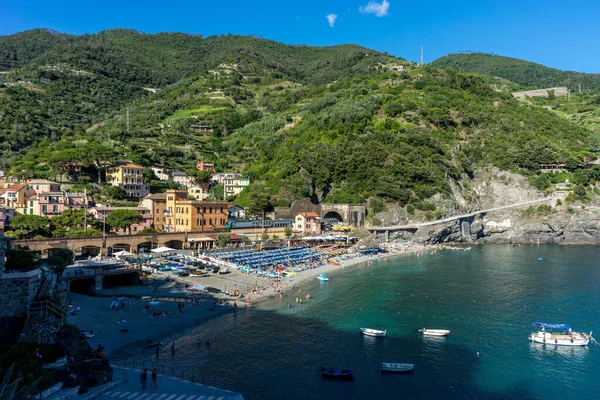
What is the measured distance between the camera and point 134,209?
68.2m

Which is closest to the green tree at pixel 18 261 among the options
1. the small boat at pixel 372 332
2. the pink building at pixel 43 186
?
the small boat at pixel 372 332

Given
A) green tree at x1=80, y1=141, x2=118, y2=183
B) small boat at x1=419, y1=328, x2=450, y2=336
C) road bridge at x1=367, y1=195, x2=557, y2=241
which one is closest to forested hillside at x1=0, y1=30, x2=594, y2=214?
green tree at x1=80, y1=141, x2=118, y2=183

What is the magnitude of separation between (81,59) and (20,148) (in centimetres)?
10850

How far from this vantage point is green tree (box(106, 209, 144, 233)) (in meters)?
63.0

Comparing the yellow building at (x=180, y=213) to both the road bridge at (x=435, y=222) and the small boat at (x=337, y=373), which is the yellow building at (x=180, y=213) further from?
the small boat at (x=337, y=373)

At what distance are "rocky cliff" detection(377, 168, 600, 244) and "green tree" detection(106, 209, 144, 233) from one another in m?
45.8

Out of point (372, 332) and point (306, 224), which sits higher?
point (306, 224)

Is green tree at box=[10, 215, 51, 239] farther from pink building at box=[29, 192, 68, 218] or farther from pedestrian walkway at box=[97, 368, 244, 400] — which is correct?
pedestrian walkway at box=[97, 368, 244, 400]

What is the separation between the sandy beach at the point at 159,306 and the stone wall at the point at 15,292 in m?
6.83

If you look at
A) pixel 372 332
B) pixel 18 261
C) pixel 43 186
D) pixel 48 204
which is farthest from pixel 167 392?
pixel 43 186

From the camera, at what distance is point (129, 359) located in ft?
99.6

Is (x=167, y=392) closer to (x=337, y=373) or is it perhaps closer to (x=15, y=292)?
(x=15, y=292)

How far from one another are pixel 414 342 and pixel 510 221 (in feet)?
239

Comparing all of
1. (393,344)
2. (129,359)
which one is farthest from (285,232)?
(129,359)
